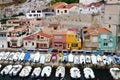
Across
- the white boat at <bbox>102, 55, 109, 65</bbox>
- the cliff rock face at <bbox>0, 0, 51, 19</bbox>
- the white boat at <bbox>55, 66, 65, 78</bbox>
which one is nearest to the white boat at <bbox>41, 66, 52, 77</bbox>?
the white boat at <bbox>55, 66, 65, 78</bbox>

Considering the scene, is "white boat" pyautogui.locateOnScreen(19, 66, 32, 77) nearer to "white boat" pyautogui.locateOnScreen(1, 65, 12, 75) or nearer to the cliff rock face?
"white boat" pyautogui.locateOnScreen(1, 65, 12, 75)

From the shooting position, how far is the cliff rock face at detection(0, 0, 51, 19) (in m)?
64.6

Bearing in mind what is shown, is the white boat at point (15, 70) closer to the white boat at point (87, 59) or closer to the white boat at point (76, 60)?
the white boat at point (76, 60)

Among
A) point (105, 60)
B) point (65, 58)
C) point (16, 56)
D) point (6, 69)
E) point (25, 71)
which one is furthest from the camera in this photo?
point (16, 56)

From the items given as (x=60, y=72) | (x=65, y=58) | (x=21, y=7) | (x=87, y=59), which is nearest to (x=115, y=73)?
(x=87, y=59)

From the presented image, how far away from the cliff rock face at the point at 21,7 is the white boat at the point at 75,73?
3652cm

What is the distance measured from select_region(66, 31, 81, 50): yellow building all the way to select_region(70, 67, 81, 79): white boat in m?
6.34

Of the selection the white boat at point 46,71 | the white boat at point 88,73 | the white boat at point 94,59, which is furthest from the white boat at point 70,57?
the white boat at point 46,71

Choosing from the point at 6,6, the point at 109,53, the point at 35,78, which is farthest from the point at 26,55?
the point at 6,6

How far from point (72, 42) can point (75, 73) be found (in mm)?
8034

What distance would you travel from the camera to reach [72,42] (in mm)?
36562

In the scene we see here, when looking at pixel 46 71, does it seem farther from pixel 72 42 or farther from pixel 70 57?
pixel 72 42

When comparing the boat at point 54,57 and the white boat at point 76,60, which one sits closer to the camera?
the white boat at point 76,60

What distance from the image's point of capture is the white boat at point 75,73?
93.9ft
